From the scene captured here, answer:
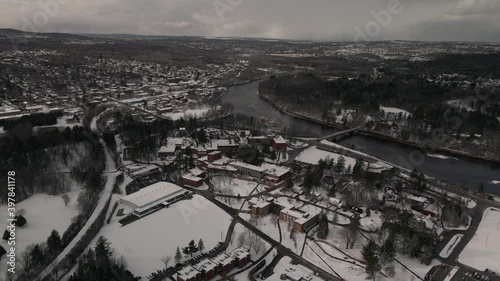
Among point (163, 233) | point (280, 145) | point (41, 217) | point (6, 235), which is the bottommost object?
point (163, 233)

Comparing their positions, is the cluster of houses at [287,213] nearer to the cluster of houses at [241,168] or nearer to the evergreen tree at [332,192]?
the evergreen tree at [332,192]

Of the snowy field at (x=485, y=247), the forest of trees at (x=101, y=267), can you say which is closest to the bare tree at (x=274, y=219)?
the forest of trees at (x=101, y=267)

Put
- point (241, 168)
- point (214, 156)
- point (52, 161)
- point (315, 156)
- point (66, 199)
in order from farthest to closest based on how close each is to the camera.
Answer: point (315, 156) → point (214, 156) → point (241, 168) → point (52, 161) → point (66, 199)

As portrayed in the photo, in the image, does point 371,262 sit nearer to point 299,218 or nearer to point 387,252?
point 387,252


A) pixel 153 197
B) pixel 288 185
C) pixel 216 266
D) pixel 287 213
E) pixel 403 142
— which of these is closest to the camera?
pixel 216 266

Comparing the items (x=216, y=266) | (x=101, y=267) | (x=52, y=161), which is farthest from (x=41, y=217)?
(x=216, y=266)

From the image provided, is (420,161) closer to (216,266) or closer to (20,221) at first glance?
(216,266)

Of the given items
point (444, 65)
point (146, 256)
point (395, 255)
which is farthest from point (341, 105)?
point (444, 65)

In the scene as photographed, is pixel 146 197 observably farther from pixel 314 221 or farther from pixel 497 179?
pixel 497 179

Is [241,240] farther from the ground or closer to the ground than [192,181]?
closer to the ground

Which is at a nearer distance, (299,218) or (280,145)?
(299,218)
